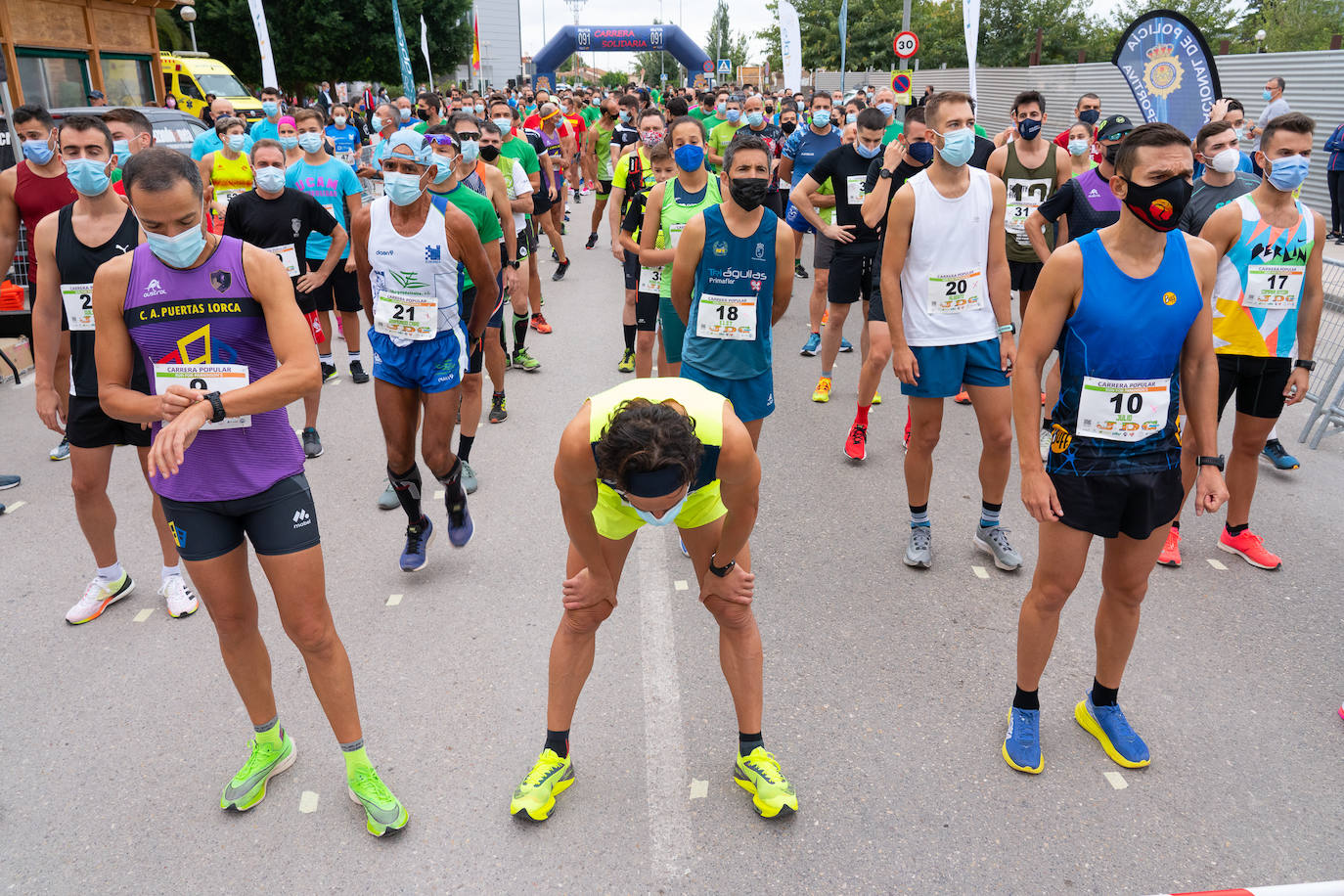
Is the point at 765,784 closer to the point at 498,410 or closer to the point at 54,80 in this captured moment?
the point at 498,410

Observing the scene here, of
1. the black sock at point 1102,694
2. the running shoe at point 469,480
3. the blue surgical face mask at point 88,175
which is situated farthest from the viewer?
the running shoe at point 469,480

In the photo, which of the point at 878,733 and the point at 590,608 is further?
the point at 878,733

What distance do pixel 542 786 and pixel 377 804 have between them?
0.53m

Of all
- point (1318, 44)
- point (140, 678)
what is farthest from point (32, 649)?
point (1318, 44)

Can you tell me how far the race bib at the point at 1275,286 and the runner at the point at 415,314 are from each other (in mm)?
3715

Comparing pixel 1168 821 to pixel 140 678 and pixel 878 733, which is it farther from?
pixel 140 678

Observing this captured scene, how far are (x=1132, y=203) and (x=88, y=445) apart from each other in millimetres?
4308

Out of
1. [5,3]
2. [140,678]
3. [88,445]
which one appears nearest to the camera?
[140,678]

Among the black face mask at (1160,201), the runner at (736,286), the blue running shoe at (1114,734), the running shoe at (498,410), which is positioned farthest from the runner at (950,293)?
the running shoe at (498,410)

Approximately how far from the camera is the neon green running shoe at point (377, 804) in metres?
2.89

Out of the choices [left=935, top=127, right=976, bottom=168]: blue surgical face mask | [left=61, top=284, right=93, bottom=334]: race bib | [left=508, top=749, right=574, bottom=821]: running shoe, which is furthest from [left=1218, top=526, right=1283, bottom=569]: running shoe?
[left=61, top=284, right=93, bottom=334]: race bib

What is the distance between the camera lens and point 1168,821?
2.97 meters

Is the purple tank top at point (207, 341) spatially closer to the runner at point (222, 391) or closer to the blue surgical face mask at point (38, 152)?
the runner at point (222, 391)

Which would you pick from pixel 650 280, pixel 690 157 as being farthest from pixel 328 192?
pixel 690 157
